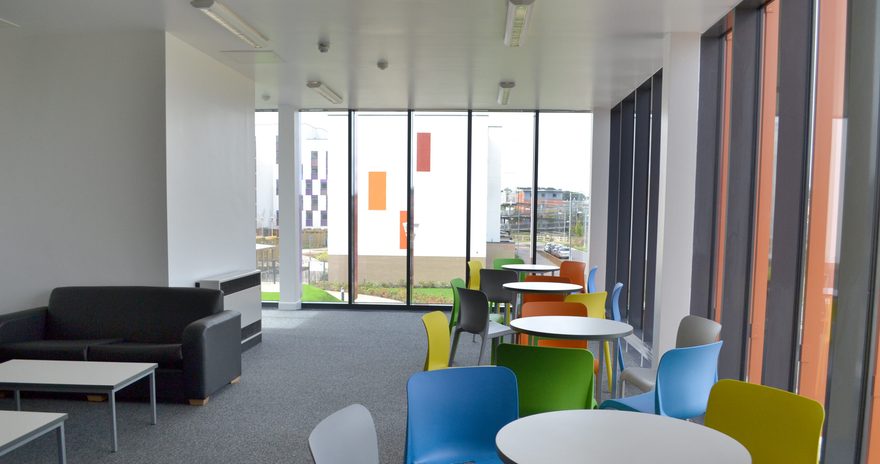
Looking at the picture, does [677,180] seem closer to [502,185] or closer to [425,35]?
[425,35]

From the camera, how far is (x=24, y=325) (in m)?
5.28

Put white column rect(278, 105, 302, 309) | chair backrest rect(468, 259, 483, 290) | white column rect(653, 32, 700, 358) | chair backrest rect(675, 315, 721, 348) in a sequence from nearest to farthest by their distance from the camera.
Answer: chair backrest rect(675, 315, 721, 348) < white column rect(653, 32, 700, 358) < chair backrest rect(468, 259, 483, 290) < white column rect(278, 105, 302, 309)

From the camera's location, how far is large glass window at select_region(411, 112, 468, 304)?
9.76 metres

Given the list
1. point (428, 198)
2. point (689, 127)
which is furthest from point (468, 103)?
point (689, 127)

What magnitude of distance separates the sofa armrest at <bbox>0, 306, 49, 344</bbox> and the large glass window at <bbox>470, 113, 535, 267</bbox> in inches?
237

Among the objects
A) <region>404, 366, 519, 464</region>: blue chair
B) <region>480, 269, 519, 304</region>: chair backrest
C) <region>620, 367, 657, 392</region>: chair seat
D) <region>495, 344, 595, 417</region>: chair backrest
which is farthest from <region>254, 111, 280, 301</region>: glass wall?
<region>404, 366, 519, 464</region>: blue chair

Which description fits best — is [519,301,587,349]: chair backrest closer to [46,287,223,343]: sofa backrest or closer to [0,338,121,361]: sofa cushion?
[46,287,223,343]: sofa backrest

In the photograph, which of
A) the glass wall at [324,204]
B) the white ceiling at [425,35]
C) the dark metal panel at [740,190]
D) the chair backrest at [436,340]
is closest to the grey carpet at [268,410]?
the chair backrest at [436,340]

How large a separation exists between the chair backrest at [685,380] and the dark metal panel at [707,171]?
2292 millimetres

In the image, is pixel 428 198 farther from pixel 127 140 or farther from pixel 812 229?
pixel 812 229

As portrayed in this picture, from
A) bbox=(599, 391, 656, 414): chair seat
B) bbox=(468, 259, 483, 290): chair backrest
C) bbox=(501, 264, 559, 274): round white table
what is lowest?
bbox=(599, 391, 656, 414): chair seat

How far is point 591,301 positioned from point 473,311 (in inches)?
38.6

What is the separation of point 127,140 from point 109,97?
0.45 metres

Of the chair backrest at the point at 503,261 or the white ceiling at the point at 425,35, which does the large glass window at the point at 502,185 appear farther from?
the white ceiling at the point at 425,35
